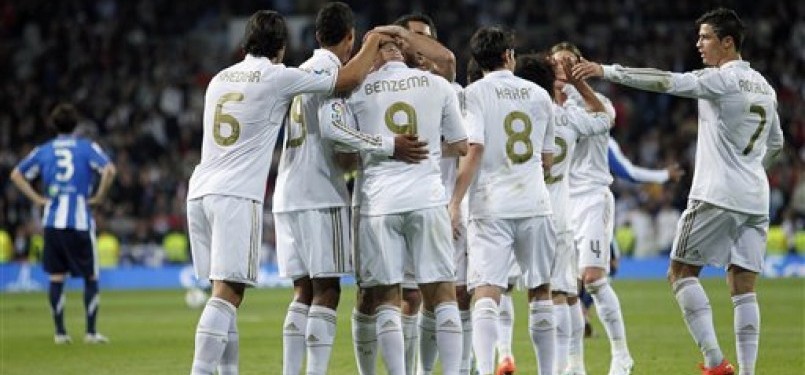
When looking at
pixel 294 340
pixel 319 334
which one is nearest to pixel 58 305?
pixel 294 340

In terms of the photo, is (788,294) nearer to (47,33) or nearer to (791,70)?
(791,70)

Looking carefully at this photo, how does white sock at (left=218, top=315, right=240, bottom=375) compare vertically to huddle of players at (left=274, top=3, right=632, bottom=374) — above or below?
below

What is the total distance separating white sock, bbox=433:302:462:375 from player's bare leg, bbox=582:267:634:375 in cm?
263

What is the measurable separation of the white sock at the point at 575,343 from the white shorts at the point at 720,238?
4.58 feet

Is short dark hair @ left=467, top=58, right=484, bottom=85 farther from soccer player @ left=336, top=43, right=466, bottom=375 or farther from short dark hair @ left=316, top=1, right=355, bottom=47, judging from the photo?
short dark hair @ left=316, top=1, right=355, bottom=47

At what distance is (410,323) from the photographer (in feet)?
34.5

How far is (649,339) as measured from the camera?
1559 centimetres

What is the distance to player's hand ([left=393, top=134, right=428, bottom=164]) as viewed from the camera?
31.1 feet

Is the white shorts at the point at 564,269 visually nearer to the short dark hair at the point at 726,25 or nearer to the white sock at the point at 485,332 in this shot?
the white sock at the point at 485,332

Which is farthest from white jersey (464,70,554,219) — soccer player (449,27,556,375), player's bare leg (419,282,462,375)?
player's bare leg (419,282,462,375)

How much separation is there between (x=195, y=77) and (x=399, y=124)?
25398mm

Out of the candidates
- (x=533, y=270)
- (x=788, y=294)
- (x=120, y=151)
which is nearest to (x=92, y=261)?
(x=533, y=270)

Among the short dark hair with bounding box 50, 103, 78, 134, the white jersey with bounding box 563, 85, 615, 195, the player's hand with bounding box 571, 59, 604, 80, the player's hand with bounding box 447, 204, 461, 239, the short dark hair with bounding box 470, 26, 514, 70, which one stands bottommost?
the player's hand with bounding box 447, 204, 461, 239

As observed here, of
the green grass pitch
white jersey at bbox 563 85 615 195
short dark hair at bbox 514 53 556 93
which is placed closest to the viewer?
short dark hair at bbox 514 53 556 93
